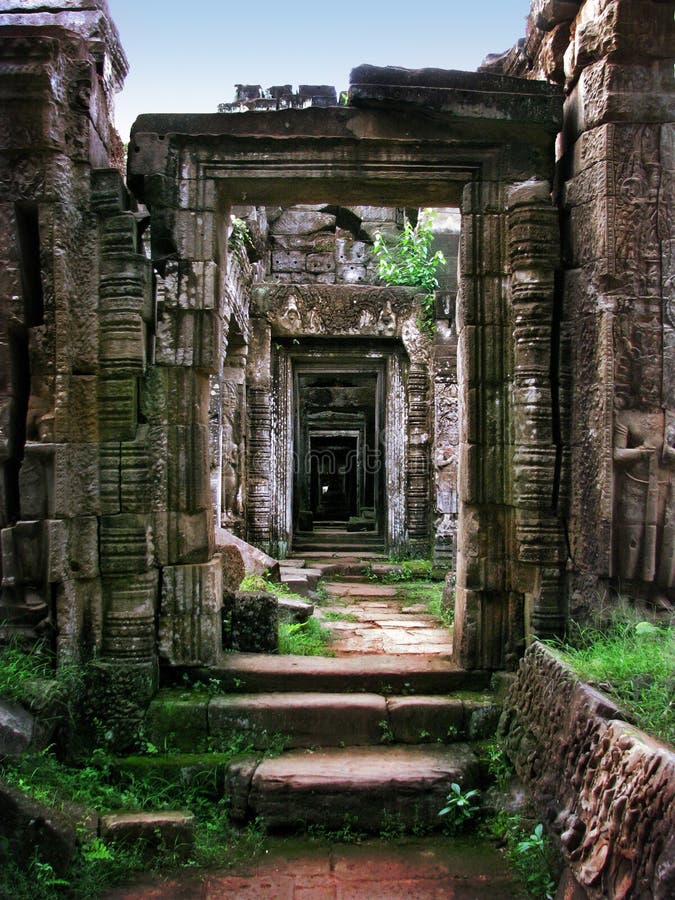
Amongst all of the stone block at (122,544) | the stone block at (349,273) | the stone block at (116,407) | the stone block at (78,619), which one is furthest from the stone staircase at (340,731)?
the stone block at (349,273)

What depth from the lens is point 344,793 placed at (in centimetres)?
335

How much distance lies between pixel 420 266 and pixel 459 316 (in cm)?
523

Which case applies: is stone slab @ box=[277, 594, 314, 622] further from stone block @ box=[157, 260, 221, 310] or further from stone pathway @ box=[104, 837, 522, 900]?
stone block @ box=[157, 260, 221, 310]

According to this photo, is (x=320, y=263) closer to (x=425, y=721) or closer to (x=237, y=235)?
(x=237, y=235)

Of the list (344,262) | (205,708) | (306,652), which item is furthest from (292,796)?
(344,262)

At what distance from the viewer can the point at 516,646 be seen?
4.05 m

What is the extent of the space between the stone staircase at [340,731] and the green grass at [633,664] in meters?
0.73

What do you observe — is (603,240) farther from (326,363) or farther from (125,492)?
(326,363)

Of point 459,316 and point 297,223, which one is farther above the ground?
point 297,223

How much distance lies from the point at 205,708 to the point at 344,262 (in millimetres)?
7718

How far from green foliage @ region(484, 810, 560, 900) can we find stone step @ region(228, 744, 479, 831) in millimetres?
300

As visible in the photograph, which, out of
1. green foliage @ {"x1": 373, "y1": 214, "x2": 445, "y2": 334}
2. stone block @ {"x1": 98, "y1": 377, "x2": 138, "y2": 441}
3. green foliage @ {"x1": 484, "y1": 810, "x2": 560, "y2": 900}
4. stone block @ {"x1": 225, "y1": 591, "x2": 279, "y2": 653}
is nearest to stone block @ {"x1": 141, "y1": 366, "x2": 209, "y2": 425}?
stone block @ {"x1": 98, "y1": 377, "x2": 138, "y2": 441}

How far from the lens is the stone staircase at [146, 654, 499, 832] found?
3352 mm

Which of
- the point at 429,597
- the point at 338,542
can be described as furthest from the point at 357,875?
the point at 338,542
